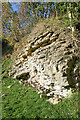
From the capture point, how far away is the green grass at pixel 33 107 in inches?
129

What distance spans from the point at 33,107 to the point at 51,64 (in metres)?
2.07

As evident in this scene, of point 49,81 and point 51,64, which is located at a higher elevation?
point 51,64

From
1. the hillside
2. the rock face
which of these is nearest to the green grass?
the hillside

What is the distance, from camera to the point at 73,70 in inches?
160

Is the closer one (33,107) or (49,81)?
(33,107)

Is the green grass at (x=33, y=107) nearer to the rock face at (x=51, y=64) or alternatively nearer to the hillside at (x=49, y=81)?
the hillside at (x=49, y=81)

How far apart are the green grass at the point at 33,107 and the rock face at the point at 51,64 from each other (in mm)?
463

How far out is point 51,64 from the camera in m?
4.34

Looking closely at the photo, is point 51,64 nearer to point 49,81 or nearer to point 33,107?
point 49,81

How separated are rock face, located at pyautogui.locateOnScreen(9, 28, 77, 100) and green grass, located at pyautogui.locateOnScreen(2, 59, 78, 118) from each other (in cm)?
46

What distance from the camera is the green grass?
326 cm

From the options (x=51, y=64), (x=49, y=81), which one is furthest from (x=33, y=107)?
(x=51, y=64)

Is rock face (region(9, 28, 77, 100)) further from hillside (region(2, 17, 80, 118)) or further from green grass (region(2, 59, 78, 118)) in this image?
green grass (region(2, 59, 78, 118))

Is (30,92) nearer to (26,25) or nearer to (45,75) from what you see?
(45,75)
